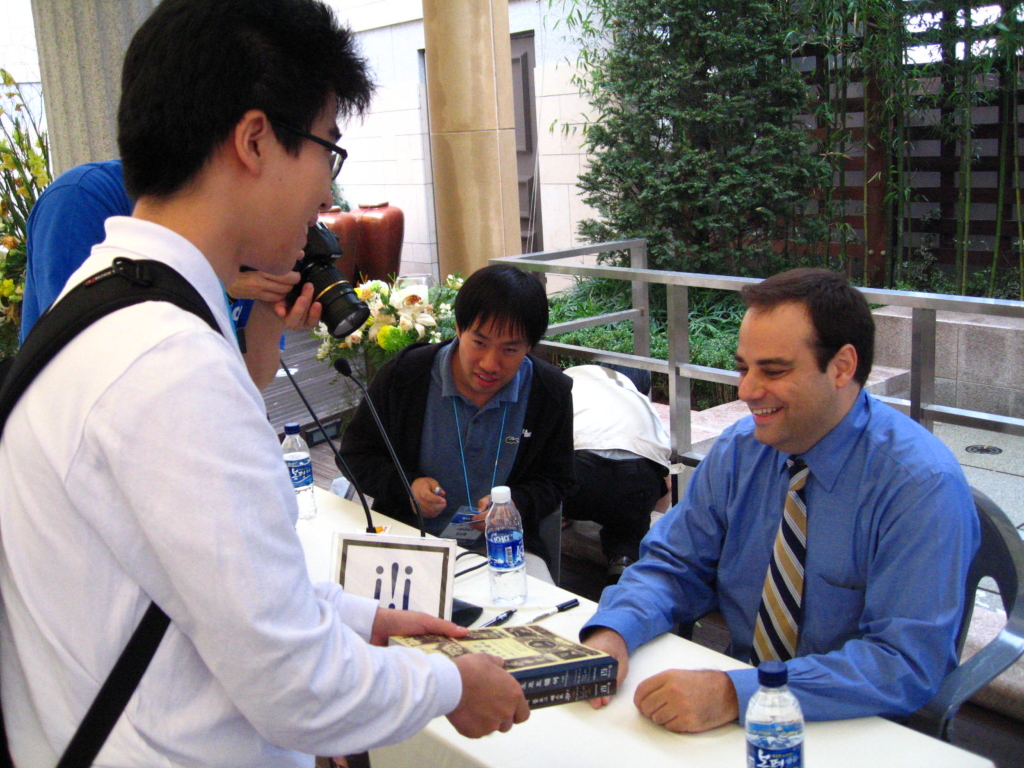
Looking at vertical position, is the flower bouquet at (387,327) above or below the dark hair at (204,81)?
below

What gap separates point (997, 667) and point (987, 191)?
474 cm

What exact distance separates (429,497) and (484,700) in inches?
43.0

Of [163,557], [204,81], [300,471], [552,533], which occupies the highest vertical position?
[204,81]

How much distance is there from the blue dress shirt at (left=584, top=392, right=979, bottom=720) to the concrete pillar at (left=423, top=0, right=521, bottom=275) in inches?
152

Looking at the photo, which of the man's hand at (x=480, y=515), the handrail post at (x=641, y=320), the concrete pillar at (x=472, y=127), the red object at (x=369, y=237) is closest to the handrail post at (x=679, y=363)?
the handrail post at (x=641, y=320)

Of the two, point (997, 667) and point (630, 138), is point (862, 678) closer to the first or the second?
point (997, 667)

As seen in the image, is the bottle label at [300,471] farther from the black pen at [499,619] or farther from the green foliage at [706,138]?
the green foliage at [706,138]

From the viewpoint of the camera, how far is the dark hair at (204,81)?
2.59 feet

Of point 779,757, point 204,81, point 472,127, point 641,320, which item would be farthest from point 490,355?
point 472,127

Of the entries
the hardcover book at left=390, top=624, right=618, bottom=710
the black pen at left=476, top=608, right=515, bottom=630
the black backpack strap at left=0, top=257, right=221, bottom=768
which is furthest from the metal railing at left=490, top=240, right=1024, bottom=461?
the black backpack strap at left=0, top=257, right=221, bottom=768

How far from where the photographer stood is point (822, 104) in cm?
580

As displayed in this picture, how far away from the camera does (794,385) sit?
59.8 inches

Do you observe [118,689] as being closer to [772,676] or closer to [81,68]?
[772,676]

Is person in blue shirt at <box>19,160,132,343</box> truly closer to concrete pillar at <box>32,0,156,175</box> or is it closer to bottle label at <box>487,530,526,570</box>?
bottle label at <box>487,530,526,570</box>
